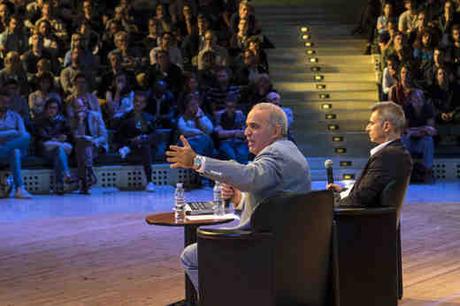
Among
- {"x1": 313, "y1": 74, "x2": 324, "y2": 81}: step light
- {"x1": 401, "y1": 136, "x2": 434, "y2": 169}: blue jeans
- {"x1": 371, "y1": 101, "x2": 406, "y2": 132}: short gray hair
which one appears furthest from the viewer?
{"x1": 313, "y1": 74, "x2": 324, "y2": 81}: step light

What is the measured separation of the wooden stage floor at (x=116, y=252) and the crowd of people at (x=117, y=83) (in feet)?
3.13

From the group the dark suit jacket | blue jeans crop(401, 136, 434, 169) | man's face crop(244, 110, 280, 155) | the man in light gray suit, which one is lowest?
blue jeans crop(401, 136, 434, 169)

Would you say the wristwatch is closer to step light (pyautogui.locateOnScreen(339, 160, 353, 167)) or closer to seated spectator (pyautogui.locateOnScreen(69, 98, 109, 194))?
seated spectator (pyautogui.locateOnScreen(69, 98, 109, 194))

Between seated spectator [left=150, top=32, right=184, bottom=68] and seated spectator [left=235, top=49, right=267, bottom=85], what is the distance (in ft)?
3.00

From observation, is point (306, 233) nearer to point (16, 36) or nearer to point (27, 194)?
point (27, 194)

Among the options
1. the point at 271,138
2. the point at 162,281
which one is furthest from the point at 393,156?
the point at 162,281

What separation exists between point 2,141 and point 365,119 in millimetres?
5002

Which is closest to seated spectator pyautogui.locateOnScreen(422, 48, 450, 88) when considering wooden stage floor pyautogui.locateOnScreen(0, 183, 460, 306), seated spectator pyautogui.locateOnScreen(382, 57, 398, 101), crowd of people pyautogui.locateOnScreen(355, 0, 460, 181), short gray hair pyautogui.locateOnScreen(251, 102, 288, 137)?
crowd of people pyautogui.locateOnScreen(355, 0, 460, 181)

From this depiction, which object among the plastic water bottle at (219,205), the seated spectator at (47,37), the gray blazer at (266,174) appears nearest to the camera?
the gray blazer at (266,174)

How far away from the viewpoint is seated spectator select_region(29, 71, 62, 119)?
434 inches

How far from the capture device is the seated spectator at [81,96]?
10.9m

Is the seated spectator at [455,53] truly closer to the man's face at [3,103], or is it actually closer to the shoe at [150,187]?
the shoe at [150,187]

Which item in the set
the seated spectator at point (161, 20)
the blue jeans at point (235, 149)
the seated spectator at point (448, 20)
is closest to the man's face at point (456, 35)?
the seated spectator at point (448, 20)

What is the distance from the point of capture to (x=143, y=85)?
11539mm
